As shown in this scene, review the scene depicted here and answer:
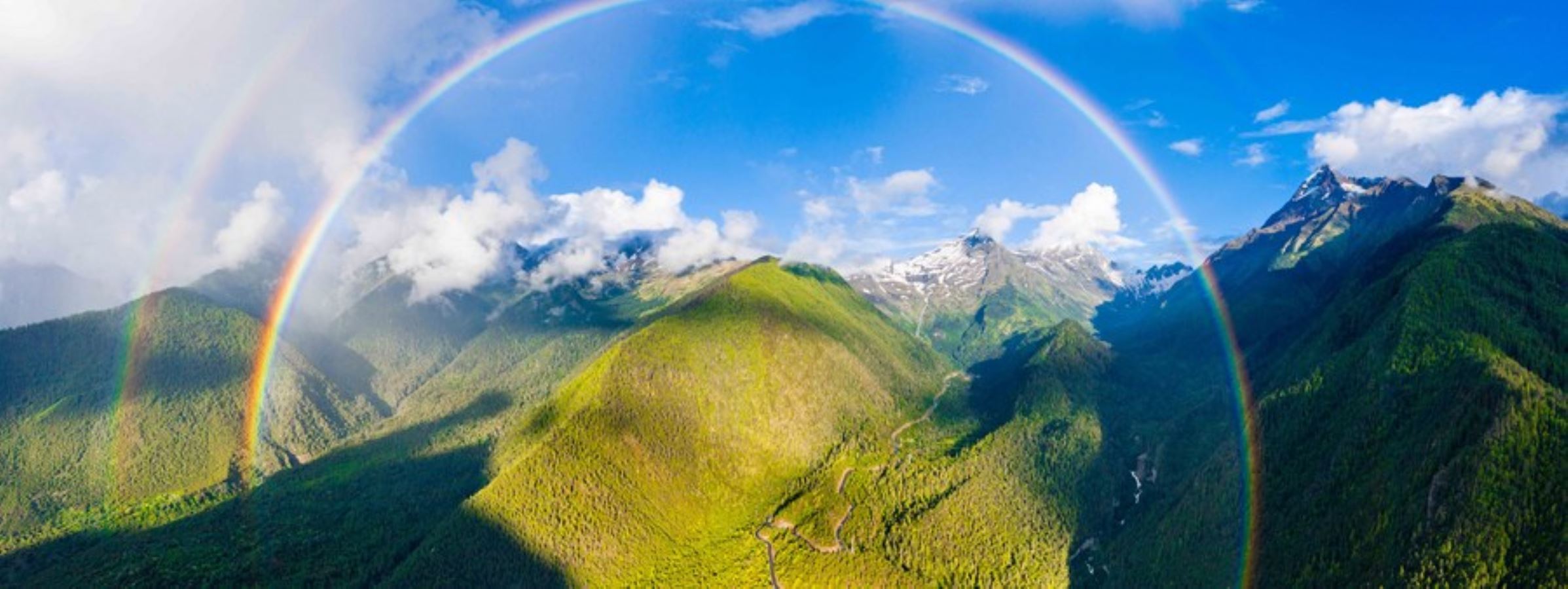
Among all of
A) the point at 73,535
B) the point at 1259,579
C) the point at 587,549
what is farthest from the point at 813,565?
the point at 73,535

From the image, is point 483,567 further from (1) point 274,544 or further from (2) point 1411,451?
(2) point 1411,451

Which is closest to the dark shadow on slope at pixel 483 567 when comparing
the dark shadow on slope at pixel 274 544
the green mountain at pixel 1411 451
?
the dark shadow on slope at pixel 274 544

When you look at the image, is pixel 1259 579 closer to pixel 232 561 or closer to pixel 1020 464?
pixel 1020 464

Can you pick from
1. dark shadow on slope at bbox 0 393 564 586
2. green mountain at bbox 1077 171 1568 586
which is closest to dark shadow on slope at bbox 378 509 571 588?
dark shadow on slope at bbox 0 393 564 586

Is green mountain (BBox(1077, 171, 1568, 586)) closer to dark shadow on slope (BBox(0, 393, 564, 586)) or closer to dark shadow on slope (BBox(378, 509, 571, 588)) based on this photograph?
dark shadow on slope (BBox(378, 509, 571, 588))

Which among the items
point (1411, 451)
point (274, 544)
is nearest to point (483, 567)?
point (274, 544)

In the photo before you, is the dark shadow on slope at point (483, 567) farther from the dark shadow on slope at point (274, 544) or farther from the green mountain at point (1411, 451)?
the green mountain at point (1411, 451)
